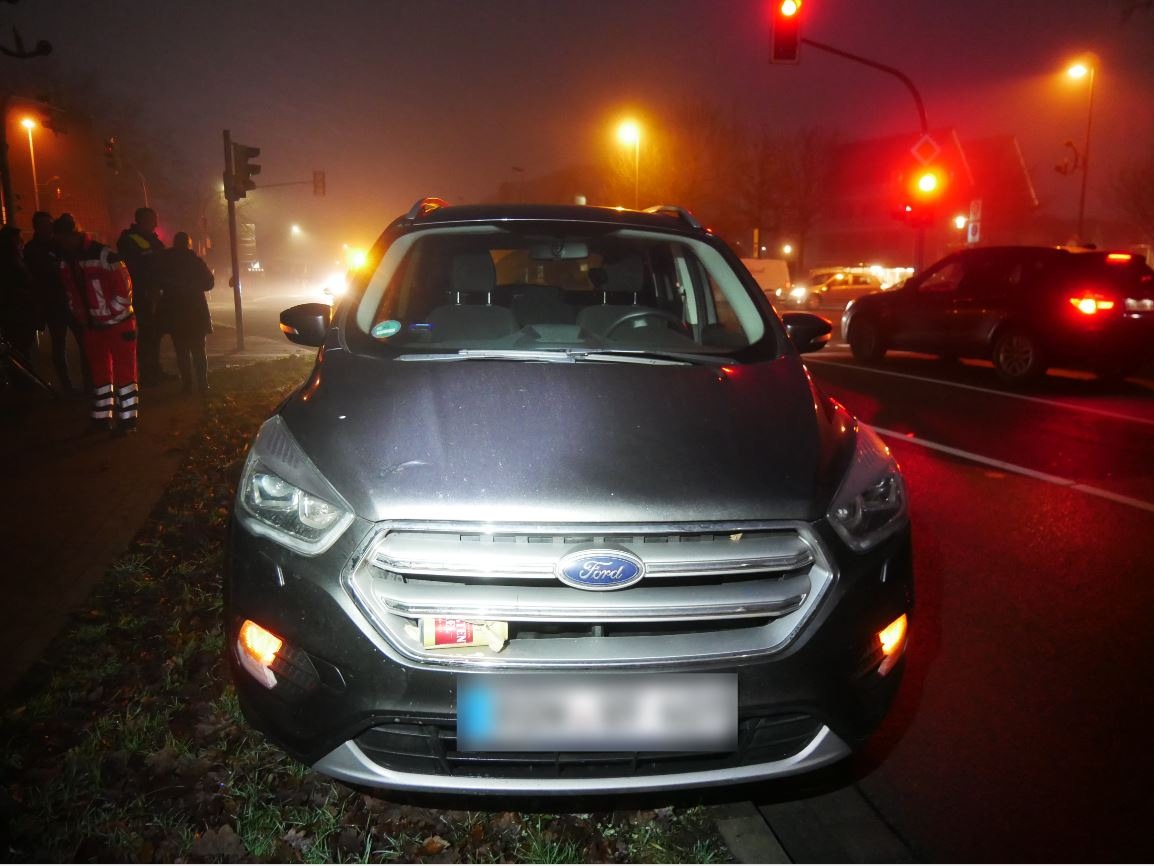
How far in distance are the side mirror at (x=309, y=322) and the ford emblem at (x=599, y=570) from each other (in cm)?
195

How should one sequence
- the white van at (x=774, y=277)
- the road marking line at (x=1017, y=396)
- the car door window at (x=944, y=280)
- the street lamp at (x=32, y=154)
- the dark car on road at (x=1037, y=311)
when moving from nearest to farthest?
the road marking line at (x=1017, y=396)
the dark car on road at (x=1037, y=311)
the car door window at (x=944, y=280)
the street lamp at (x=32, y=154)
the white van at (x=774, y=277)

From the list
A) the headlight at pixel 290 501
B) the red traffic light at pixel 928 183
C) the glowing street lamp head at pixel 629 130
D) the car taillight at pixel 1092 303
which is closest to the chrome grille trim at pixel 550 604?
the headlight at pixel 290 501

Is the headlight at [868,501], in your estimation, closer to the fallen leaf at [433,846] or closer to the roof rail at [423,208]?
the fallen leaf at [433,846]

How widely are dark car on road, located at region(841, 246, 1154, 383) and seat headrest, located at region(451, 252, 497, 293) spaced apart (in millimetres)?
9571

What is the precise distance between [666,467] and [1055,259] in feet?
37.6

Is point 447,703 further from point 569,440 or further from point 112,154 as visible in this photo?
point 112,154

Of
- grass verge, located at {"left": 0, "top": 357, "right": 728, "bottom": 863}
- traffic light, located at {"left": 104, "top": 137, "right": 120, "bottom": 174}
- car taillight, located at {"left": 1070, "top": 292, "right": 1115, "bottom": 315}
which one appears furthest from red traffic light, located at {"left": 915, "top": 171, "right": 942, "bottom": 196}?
grass verge, located at {"left": 0, "top": 357, "right": 728, "bottom": 863}

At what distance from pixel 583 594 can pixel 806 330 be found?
211 centimetres

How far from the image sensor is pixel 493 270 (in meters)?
4.20

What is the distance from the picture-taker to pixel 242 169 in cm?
1593

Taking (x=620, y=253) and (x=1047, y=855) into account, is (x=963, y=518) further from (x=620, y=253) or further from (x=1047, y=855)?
(x=1047, y=855)

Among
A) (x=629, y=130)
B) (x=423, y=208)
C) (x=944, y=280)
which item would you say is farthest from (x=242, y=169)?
(x=629, y=130)

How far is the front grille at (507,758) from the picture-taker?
2.22 m

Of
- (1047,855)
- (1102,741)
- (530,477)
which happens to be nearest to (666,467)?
(530,477)
